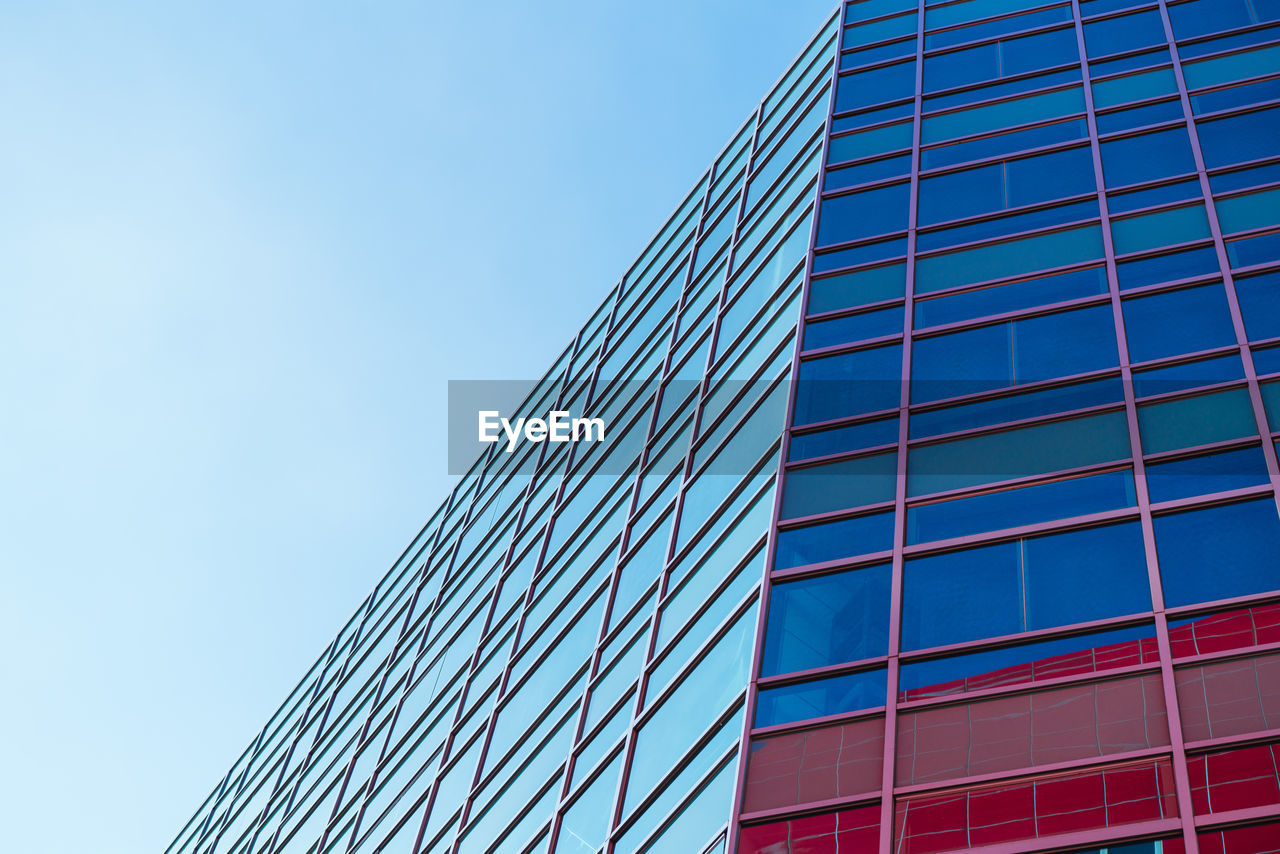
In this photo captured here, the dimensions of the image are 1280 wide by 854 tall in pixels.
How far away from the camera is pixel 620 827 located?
1938 cm

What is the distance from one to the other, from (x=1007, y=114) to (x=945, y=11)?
7.62 metres

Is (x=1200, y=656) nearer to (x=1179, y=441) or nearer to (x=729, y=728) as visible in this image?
(x=1179, y=441)

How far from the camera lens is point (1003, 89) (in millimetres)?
31141

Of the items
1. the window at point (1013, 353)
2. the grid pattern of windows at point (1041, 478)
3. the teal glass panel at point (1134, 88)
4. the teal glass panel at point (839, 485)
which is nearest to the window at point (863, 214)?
the grid pattern of windows at point (1041, 478)

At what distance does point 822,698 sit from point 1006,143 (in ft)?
51.7

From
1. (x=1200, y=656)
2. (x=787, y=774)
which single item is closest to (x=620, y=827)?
(x=787, y=774)

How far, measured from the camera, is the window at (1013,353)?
849 inches

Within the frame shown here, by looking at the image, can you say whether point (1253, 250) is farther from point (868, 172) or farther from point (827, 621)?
point (827, 621)

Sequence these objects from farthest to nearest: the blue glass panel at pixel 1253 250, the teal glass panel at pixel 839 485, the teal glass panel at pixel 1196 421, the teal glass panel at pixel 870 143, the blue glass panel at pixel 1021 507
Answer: the teal glass panel at pixel 870 143
the blue glass panel at pixel 1253 250
the teal glass panel at pixel 839 485
the teal glass panel at pixel 1196 421
the blue glass panel at pixel 1021 507

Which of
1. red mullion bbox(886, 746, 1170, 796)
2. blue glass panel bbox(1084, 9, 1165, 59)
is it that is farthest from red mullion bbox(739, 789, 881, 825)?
blue glass panel bbox(1084, 9, 1165, 59)

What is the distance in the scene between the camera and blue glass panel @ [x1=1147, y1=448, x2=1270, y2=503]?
17984 millimetres

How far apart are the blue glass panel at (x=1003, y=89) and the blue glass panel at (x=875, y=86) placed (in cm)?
99

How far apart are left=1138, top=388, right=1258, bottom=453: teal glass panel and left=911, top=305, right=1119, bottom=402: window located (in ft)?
5.15

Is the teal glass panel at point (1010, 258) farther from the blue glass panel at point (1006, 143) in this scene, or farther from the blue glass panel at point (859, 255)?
the blue glass panel at point (1006, 143)
